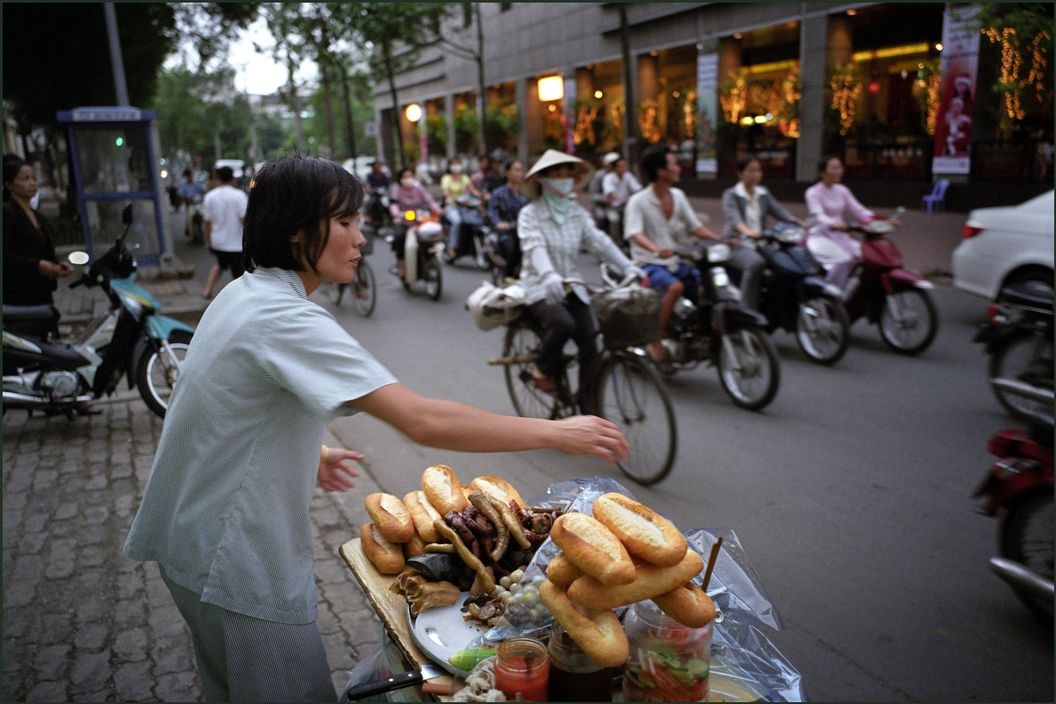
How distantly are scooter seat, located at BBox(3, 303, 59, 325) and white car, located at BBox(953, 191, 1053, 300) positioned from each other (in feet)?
26.9

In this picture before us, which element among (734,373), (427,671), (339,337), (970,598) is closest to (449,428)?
(339,337)

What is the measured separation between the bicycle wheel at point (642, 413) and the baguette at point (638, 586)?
3232 millimetres

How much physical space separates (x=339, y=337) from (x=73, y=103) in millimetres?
23300

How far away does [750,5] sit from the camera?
21578 millimetres

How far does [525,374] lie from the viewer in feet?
19.9

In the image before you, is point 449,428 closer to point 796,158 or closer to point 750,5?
point 796,158

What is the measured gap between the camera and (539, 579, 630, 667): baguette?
160 centimetres

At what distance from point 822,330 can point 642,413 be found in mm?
3231

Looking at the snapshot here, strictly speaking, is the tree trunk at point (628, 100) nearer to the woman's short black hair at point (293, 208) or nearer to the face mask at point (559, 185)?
the face mask at point (559, 185)

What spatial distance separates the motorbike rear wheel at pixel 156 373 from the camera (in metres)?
6.34

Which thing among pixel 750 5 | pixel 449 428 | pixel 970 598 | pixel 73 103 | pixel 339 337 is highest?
pixel 750 5

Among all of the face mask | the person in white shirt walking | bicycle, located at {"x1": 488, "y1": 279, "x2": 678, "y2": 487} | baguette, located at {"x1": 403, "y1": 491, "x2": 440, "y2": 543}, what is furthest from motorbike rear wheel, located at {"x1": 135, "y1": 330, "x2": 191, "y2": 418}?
baguette, located at {"x1": 403, "y1": 491, "x2": 440, "y2": 543}

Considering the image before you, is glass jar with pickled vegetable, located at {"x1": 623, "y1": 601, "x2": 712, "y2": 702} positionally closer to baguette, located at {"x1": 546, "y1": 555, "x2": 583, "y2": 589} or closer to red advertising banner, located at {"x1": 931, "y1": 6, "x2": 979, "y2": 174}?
baguette, located at {"x1": 546, "y1": 555, "x2": 583, "y2": 589}

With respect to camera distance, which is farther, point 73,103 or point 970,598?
point 73,103
